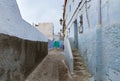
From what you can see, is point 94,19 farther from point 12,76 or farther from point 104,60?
point 12,76

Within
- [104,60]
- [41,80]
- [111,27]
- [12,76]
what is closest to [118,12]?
[111,27]

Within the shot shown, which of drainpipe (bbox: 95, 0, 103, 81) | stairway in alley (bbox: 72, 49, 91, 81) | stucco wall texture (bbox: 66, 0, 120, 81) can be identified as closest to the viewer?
stucco wall texture (bbox: 66, 0, 120, 81)

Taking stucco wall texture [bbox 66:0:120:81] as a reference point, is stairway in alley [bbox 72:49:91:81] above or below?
below

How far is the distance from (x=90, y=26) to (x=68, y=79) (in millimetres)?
2385

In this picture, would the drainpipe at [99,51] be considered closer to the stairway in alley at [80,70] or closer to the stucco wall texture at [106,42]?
the stucco wall texture at [106,42]

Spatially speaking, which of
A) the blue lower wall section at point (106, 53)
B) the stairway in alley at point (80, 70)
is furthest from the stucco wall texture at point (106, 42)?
the stairway in alley at point (80, 70)

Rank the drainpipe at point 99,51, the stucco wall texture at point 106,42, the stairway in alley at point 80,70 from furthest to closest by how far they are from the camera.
Result: the stairway in alley at point 80,70, the drainpipe at point 99,51, the stucco wall texture at point 106,42

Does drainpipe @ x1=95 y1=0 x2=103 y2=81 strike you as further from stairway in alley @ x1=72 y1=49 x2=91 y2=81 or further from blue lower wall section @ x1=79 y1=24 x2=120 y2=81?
stairway in alley @ x1=72 y1=49 x2=91 y2=81

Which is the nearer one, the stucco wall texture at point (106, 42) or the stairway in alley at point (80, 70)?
the stucco wall texture at point (106, 42)

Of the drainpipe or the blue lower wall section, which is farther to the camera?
the drainpipe

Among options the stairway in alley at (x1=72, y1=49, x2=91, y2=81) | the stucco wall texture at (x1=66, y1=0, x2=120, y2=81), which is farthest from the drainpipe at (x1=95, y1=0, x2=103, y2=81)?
the stairway in alley at (x1=72, y1=49, x2=91, y2=81)

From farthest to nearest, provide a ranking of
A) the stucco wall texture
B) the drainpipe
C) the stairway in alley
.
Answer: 1. the stairway in alley
2. the drainpipe
3. the stucco wall texture

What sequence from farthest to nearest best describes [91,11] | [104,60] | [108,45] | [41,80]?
[91,11]
[41,80]
[104,60]
[108,45]

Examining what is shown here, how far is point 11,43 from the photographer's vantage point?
503cm
